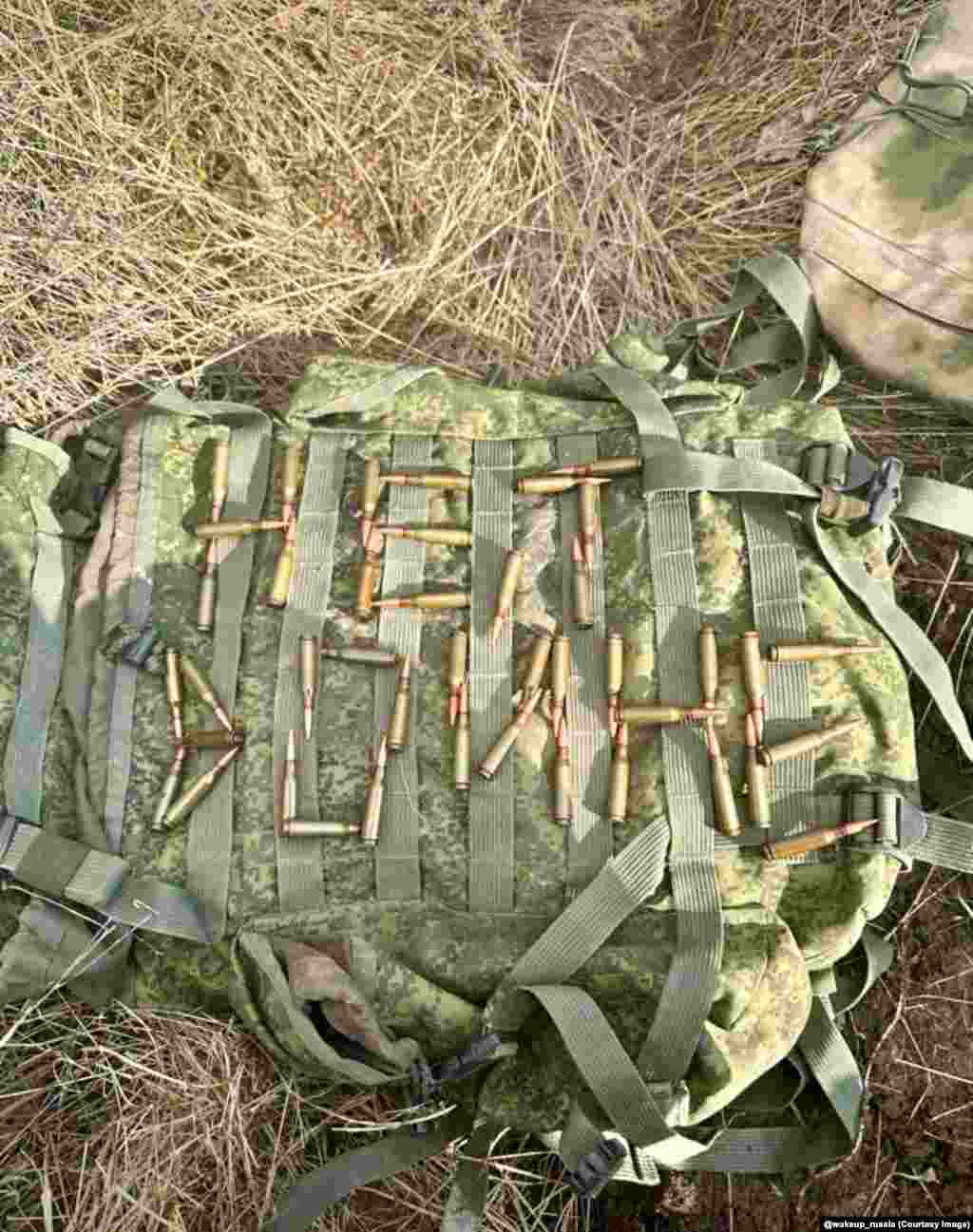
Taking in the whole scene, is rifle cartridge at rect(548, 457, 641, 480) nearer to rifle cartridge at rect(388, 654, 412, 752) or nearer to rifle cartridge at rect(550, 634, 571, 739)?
rifle cartridge at rect(550, 634, 571, 739)

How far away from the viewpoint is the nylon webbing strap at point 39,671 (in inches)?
152

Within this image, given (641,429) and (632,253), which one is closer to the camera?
(641,429)

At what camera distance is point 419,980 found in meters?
3.44

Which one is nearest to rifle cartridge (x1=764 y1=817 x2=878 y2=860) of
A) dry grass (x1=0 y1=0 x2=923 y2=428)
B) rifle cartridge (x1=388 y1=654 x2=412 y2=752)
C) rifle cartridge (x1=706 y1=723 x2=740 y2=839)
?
rifle cartridge (x1=706 y1=723 x2=740 y2=839)

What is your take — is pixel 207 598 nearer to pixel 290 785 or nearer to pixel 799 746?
pixel 290 785

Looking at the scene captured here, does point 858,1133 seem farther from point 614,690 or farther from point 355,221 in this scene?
point 355,221

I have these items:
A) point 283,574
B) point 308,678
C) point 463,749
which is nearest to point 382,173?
point 283,574

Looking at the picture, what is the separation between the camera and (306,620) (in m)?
3.88

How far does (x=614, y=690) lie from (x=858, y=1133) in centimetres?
161

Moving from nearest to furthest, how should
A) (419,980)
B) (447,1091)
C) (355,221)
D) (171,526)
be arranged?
(419,980) → (447,1091) → (171,526) → (355,221)

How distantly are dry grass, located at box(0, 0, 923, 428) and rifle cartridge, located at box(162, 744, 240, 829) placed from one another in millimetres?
1989

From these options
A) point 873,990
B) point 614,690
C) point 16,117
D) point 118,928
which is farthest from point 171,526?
point 873,990

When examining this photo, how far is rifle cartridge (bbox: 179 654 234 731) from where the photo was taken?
150 inches

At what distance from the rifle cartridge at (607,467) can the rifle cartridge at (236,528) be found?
100cm
